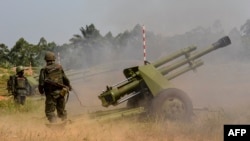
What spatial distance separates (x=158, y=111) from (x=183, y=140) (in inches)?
69.9

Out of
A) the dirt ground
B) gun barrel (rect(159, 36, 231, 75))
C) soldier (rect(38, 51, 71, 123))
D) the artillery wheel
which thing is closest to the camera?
the dirt ground

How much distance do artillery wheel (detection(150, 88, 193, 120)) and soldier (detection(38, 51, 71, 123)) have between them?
5.70 ft

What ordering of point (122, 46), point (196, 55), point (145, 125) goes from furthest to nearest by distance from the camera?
1. point (122, 46)
2. point (196, 55)
3. point (145, 125)

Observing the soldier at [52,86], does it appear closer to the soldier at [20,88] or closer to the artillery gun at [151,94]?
the artillery gun at [151,94]

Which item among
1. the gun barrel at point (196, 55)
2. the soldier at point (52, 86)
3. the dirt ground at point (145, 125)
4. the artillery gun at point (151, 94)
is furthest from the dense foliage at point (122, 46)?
the soldier at point (52, 86)

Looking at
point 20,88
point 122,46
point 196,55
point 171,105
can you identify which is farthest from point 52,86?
point 122,46

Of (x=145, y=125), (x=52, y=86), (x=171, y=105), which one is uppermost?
(x=52, y=86)

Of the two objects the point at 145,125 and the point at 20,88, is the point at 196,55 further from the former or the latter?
the point at 20,88

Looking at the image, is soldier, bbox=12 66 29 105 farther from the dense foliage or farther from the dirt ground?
the dense foliage

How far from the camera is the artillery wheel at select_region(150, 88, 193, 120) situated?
9.07 metres

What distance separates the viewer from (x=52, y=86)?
28.6 feet

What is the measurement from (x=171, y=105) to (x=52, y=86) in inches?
90.8

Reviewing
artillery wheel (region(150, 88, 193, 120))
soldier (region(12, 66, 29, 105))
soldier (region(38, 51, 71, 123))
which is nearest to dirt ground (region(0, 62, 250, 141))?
artillery wheel (region(150, 88, 193, 120))

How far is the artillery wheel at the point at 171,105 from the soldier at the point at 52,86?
174 centimetres
